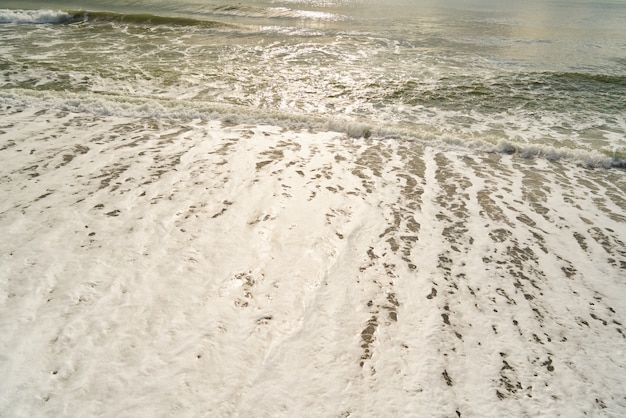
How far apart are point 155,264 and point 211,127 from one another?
3952 millimetres

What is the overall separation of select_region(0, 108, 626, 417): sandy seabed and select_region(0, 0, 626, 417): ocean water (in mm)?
20

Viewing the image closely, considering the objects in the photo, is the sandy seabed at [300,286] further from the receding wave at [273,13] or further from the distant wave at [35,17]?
the receding wave at [273,13]

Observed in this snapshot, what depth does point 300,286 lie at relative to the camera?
347 cm

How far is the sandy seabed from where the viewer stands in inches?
103

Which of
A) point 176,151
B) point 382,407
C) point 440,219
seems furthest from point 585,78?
point 382,407

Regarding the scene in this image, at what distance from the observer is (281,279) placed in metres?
3.54

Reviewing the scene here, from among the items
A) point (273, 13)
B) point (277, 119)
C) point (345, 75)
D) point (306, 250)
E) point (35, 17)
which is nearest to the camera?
point (306, 250)

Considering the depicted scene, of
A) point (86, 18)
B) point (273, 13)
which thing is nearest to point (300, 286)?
point (86, 18)

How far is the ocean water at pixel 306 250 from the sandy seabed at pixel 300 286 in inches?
0.8

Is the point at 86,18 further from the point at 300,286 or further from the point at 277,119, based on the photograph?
Result: the point at 300,286

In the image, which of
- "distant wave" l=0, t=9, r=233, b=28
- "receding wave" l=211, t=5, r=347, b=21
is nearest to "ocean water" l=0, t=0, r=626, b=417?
"distant wave" l=0, t=9, r=233, b=28

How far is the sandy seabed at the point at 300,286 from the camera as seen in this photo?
2.62m

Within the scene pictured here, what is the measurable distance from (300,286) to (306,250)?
21.9 inches

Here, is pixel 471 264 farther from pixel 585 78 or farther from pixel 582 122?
pixel 585 78
